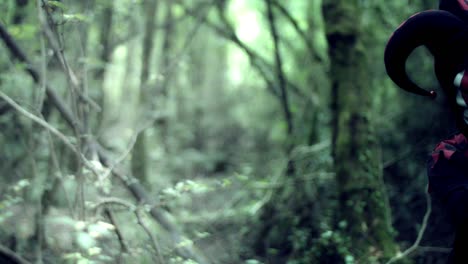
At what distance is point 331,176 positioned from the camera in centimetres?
506

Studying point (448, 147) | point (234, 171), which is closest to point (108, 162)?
point (234, 171)

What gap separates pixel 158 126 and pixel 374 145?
Result: 285 inches

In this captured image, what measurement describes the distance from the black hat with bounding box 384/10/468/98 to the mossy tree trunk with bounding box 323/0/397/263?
1.74 metres

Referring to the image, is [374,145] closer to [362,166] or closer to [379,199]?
[362,166]

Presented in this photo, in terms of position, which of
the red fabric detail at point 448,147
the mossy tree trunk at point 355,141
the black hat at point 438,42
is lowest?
the red fabric detail at point 448,147

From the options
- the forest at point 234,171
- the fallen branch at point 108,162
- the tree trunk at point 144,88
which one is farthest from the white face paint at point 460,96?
the tree trunk at point 144,88

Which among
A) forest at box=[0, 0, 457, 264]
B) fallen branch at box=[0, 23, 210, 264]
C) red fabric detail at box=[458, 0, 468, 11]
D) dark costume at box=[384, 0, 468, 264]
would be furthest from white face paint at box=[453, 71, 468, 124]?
fallen branch at box=[0, 23, 210, 264]

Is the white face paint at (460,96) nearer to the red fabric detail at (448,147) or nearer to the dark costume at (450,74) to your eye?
the dark costume at (450,74)

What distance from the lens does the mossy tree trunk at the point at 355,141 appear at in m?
3.55

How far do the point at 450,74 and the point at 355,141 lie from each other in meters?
1.85

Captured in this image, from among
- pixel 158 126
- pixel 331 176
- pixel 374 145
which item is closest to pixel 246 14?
pixel 158 126

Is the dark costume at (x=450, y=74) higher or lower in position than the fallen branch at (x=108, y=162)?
lower

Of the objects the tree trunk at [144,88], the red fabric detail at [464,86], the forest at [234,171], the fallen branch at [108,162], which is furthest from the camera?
the tree trunk at [144,88]

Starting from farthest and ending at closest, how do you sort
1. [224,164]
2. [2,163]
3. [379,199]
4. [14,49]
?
[224,164] < [2,163] < [379,199] < [14,49]
